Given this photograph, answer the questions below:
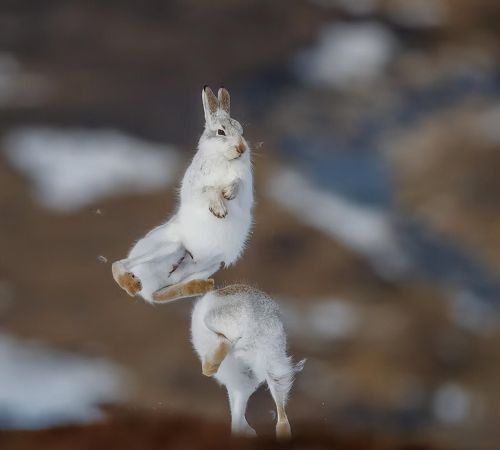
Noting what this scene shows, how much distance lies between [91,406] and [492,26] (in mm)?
2408

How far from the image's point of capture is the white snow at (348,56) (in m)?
2.28

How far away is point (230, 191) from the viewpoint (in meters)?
0.53

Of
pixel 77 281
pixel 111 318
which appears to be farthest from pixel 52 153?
pixel 111 318

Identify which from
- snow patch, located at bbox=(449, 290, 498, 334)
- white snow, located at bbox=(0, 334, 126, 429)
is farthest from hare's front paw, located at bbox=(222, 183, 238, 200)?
snow patch, located at bbox=(449, 290, 498, 334)

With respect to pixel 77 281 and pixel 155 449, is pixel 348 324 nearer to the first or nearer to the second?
pixel 77 281

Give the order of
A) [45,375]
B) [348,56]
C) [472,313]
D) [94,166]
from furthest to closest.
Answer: [348,56]
[472,313]
[94,166]
[45,375]

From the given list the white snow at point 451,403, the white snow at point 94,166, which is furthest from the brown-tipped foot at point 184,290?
the white snow at point 451,403

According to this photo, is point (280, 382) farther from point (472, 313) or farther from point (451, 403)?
point (472, 313)

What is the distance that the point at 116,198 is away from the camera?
146 cm

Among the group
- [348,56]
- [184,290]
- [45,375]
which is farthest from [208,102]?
[348,56]

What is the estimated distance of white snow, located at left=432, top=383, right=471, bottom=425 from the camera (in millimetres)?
1949

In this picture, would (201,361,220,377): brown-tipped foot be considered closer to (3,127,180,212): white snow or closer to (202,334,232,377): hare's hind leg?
(202,334,232,377): hare's hind leg

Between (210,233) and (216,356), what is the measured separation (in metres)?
0.08

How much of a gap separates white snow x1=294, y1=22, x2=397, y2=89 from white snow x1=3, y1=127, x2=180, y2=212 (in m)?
0.72
